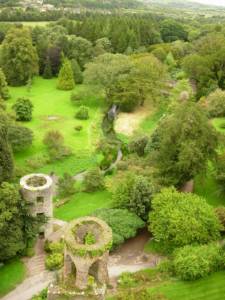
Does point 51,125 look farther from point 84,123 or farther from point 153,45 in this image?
point 153,45

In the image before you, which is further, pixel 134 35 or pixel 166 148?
pixel 134 35

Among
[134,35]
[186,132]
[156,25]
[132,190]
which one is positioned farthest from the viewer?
[156,25]

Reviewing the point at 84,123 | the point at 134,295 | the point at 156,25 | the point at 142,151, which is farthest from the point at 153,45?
the point at 134,295

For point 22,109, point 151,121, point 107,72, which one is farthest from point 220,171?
point 22,109

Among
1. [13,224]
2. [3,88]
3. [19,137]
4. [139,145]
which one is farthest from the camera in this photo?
[3,88]

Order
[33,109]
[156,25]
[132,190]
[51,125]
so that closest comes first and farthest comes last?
[132,190], [51,125], [33,109], [156,25]

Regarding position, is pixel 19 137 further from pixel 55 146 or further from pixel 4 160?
pixel 4 160
